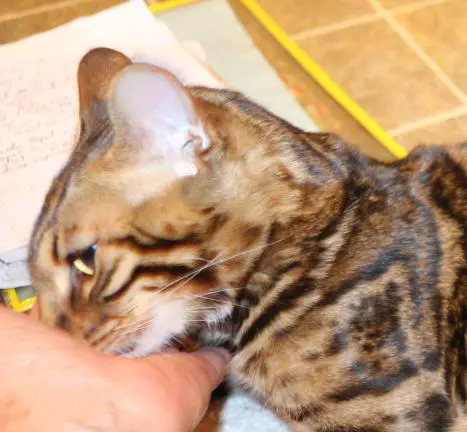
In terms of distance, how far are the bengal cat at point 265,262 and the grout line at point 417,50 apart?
1.79ft

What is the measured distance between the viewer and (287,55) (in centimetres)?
122

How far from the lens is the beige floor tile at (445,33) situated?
1.24 metres

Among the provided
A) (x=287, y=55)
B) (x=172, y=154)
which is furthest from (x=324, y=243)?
(x=287, y=55)

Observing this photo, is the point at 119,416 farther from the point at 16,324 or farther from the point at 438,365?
the point at 438,365

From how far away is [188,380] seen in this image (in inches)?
25.0

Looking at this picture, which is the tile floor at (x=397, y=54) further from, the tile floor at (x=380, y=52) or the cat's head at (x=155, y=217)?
the cat's head at (x=155, y=217)

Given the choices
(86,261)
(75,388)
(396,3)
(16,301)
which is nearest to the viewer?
(75,388)

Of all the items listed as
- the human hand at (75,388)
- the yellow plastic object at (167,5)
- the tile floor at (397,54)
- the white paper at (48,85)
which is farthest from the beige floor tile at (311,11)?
the human hand at (75,388)

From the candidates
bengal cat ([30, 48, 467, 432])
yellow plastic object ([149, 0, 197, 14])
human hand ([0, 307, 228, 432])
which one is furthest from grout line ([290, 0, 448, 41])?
human hand ([0, 307, 228, 432])

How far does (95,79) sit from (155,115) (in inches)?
7.3

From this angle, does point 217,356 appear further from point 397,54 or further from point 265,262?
point 397,54

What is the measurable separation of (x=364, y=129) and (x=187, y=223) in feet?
1.89

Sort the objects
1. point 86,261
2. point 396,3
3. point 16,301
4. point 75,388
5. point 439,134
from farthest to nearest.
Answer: point 396,3
point 439,134
point 16,301
point 86,261
point 75,388

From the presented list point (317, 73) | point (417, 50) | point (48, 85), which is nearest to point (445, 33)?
point (417, 50)
